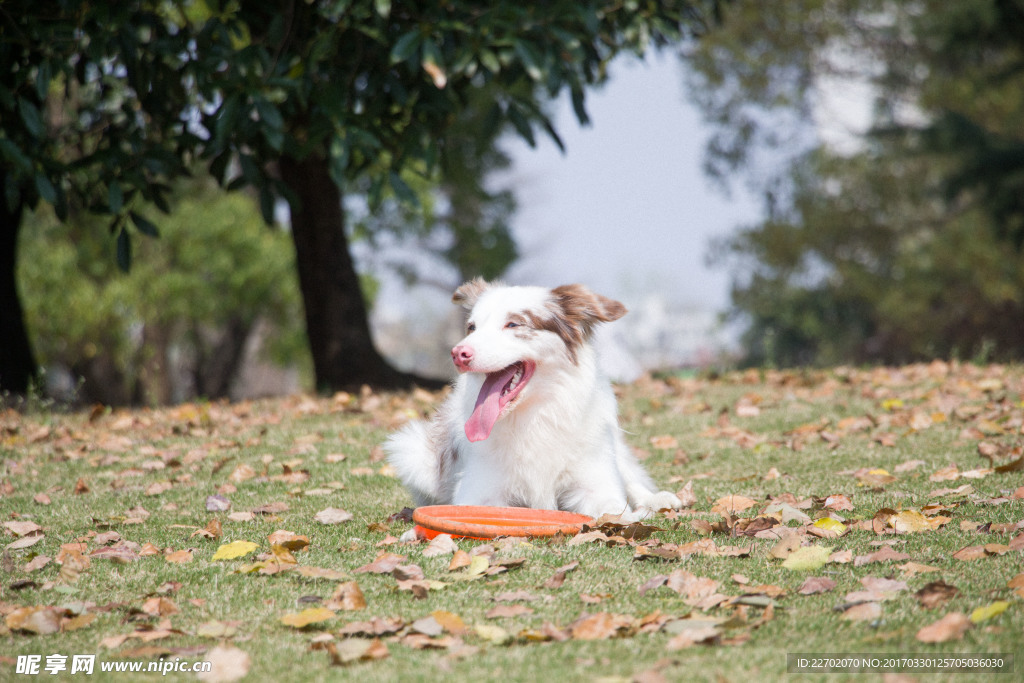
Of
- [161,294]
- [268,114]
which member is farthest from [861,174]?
[268,114]

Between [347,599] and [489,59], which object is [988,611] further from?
[489,59]

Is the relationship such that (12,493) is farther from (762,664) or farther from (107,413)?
(762,664)

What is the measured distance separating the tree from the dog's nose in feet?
9.87

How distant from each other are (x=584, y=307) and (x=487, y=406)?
28.6 inches

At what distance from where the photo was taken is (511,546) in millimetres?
3707

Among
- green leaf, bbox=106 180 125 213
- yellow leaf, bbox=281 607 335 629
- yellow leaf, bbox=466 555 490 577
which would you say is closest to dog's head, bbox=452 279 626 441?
yellow leaf, bbox=466 555 490 577

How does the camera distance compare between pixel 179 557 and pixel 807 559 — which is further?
pixel 179 557

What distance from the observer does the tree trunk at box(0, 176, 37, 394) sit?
9180mm

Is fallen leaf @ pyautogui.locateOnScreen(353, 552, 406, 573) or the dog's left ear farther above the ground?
the dog's left ear

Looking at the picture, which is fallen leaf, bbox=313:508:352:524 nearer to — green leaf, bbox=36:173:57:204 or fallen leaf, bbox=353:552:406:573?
fallen leaf, bbox=353:552:406:573

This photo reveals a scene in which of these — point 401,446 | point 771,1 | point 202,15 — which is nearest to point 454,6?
point 401,446

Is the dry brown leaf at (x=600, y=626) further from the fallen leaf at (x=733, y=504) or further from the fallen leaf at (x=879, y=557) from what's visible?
the fallen leaf at (x=733, y=504)

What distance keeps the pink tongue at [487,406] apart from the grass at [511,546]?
0.56m

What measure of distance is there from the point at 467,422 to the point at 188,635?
65.5 inches
